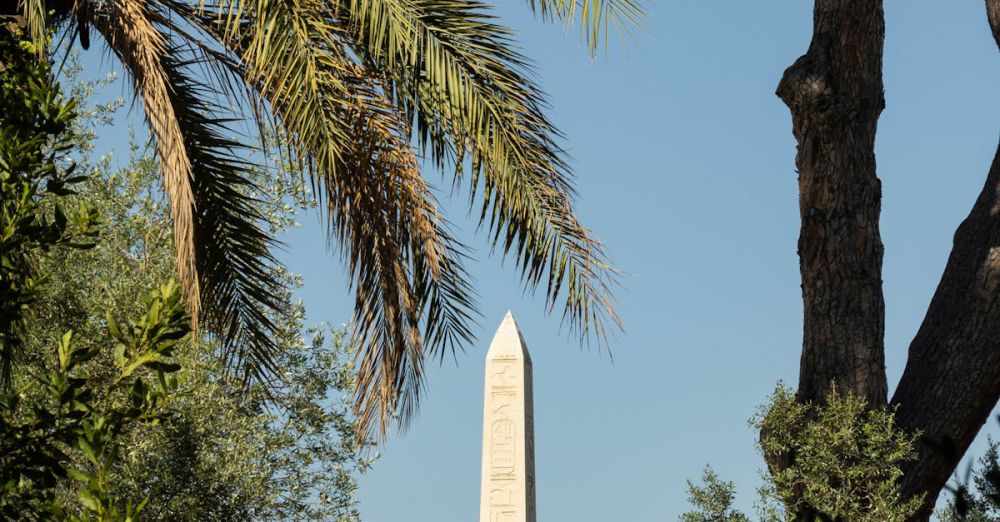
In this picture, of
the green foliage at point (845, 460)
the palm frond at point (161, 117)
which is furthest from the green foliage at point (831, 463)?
the palm frond at point (161, 117)

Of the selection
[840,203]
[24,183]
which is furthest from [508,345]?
[24,183]

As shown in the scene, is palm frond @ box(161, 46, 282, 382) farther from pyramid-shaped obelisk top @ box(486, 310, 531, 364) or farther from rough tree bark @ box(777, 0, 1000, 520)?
pyramid-shaped obelisk top @ box(486, 310, 531, 364)

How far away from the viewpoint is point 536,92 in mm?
6039

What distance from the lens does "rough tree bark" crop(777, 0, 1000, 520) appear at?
23.9ft

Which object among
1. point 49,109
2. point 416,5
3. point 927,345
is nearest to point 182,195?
point 416,5

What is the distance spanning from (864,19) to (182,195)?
479 centimetres

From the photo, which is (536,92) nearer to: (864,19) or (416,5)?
(416,5)

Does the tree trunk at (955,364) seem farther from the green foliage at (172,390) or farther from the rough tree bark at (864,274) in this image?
the green foliage at (172,390)

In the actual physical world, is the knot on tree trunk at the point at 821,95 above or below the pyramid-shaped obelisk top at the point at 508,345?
below

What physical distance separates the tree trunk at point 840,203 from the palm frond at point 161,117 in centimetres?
398

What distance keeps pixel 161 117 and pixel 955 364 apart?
5.01 meters

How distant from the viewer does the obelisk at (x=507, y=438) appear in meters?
11.5

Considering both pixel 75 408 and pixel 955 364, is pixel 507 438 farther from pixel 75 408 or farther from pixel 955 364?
pixel 75 408

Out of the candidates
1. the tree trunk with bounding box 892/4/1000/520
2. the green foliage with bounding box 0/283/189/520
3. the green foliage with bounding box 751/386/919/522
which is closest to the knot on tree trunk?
the tree trunk with bounding box 892/4/1000/520
